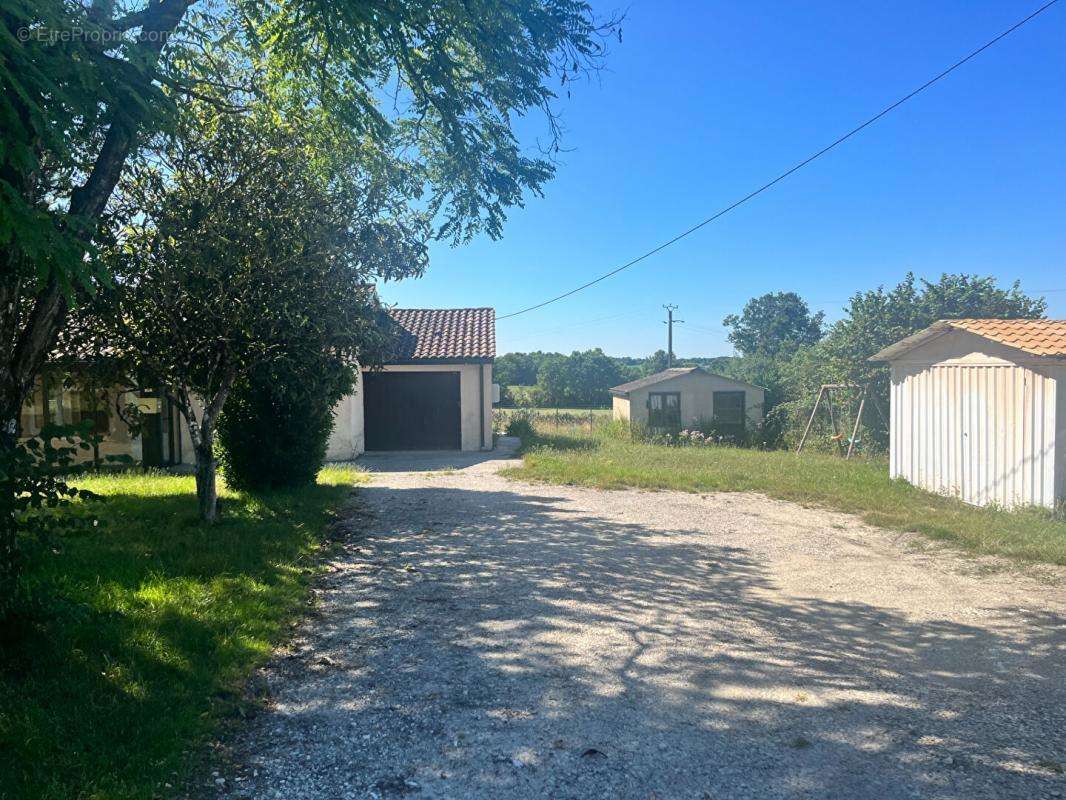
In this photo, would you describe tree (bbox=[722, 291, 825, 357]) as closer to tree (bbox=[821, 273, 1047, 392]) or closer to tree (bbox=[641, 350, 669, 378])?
tree (bbox=[641, 350, 669, 378])

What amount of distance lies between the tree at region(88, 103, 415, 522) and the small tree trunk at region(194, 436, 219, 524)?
0.02 metres

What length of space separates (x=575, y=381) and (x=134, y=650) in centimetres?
4785

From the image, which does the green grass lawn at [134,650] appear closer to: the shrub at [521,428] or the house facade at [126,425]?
the house facade at [126,425]

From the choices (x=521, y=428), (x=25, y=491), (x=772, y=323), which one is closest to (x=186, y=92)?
(x=25, y=491)

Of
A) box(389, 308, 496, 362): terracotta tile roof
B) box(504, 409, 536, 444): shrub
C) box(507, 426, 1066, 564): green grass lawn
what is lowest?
box(507, 426, 1066, 564): green grass lawn

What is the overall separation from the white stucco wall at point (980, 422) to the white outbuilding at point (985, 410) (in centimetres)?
1

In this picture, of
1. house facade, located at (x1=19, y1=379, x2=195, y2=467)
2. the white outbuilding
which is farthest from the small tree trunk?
the white outbuilding

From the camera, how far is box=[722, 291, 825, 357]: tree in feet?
244

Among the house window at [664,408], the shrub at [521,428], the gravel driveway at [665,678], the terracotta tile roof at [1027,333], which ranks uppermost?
the terracotta tile roof at [1027,333]

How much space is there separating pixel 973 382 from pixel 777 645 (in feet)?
26.2

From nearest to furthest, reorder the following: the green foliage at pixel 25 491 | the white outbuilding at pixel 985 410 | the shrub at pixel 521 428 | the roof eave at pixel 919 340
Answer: the green foliage at pixel 25 491
the white outbuilding at pixel 985 410
the roof eave at pixel 919 340
the shrub at pixel 521 428

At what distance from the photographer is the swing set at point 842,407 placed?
18.1 metres

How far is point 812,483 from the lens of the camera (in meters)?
12.3

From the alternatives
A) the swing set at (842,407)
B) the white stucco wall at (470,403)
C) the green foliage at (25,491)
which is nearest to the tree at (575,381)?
the swing set at (842,407)
